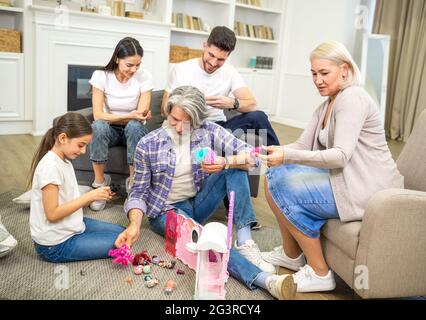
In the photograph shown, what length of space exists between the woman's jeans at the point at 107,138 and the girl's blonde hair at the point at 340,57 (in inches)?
46.8

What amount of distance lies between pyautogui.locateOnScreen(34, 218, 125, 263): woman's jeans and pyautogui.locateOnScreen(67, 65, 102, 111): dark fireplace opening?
263 cm

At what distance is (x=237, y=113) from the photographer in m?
2.84

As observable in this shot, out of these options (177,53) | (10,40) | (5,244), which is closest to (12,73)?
(10,40)

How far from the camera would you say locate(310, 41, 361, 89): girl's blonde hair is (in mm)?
1703

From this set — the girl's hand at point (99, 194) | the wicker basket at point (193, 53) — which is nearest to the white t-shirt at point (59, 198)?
the girl's hand at point (99, 194)

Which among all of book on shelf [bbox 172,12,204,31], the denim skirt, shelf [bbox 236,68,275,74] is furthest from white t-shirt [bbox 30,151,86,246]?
shelf [bbox 236,68,275,74]

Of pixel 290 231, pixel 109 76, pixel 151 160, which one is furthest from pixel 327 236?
Answer: pixel 109 76

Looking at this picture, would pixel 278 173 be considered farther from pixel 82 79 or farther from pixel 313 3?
pixel 313 3

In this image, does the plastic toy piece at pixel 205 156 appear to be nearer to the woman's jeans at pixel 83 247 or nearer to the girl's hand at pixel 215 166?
the girl's hand at pixel 215 166

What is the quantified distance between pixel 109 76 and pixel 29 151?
1330 mm

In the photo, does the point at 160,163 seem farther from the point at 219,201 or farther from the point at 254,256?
the point at 254,256

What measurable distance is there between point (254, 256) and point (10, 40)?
314cm

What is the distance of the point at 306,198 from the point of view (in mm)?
1751

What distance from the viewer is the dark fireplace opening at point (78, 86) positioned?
14.0ft
